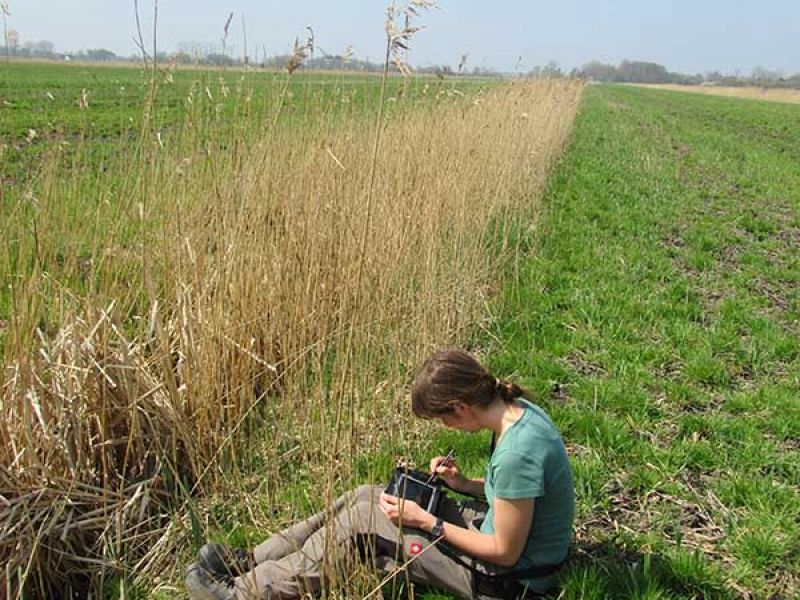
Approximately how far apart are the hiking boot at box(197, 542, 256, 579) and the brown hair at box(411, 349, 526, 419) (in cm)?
73

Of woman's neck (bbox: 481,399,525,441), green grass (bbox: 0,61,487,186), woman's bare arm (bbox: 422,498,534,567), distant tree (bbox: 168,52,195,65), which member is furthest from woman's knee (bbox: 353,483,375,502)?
distant tree (bbox: 168,52,195,65)

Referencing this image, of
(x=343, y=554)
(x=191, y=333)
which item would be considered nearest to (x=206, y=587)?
(x=343, y=554)

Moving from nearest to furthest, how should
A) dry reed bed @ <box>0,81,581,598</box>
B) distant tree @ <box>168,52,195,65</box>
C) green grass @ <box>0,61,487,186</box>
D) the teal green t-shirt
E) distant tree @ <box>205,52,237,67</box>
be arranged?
the teal green t-shirt, dry reed bed @ <box>0,81,581,598</box>, distant tree @ <box>168,52,195,65</box>, green grass @ <box>0,61,487,186</box>, distant tree @ <box>205,52,237,67</box>

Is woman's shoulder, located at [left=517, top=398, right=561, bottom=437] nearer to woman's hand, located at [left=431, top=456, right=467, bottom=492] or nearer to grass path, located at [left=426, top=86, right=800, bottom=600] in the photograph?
woman's hand, located at [left=431, top=456, right=467, bottom=492]

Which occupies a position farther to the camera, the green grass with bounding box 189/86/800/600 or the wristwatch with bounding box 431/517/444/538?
the green grass with bounding box 189/86/800/600

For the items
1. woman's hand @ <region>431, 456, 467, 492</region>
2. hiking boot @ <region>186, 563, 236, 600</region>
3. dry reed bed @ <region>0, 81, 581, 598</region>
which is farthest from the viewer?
dry reed bed @ <region>0, 81, 581, 598</region>

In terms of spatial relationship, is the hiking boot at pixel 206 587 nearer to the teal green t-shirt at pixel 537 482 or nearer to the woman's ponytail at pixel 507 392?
the teal green t-shirt at pixel 537 482

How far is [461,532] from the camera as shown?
2.21 meters

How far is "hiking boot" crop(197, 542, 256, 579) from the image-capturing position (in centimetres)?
230

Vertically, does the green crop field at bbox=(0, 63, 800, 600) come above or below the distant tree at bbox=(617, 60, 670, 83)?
below

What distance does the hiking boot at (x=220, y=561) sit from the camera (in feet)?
7.56

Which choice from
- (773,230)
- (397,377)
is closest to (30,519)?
(397,377)

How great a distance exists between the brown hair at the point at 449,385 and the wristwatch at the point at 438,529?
0.32m

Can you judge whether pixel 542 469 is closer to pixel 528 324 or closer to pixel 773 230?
pixel 528 324
